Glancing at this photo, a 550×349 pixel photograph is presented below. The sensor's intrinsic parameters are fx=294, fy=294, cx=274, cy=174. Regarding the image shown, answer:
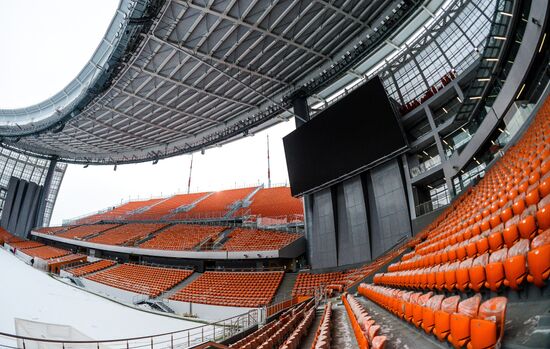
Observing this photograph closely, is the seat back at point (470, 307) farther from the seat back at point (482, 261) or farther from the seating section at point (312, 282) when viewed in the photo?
the seating section at point (312, 282)

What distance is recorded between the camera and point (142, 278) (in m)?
20.0

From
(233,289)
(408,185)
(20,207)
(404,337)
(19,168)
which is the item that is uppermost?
(19,168)

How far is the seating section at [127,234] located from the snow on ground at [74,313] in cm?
1257

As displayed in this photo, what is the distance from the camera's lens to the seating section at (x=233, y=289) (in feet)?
49.0

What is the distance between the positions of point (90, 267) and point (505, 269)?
1097 inches

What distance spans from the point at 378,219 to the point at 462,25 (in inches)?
405

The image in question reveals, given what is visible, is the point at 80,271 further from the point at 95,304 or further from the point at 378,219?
the point at 378,219

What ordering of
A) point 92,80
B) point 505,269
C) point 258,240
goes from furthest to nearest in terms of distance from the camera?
point 258,240 → point 92,80 → point 505,269

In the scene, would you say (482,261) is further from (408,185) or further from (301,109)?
(301,109)

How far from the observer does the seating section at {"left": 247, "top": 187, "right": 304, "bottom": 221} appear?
26828mm

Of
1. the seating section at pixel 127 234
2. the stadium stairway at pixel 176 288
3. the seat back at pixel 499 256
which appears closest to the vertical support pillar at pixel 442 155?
the seat back at pixel 499 256

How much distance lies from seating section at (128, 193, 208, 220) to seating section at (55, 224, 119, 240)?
339 cm

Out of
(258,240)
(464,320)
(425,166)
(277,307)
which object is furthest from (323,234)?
(464,320)

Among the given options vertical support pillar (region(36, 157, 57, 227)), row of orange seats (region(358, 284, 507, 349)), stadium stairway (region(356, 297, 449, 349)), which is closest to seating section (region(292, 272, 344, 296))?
stadium stairway (region(356, 297, 449, 349))
